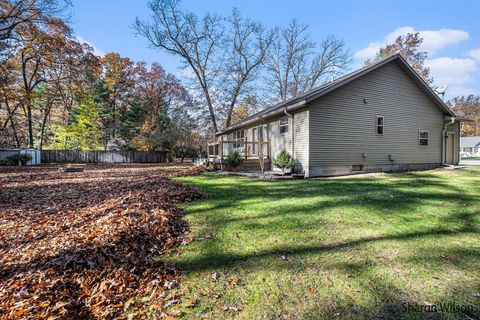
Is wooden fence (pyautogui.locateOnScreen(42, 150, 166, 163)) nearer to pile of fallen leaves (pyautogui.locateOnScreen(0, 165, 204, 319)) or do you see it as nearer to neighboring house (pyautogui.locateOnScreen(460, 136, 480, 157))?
pile of fallen leaves (pyautogui.locateOnScreen(0, 165, 204, 319))

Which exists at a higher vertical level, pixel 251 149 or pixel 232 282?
pixel 251 149

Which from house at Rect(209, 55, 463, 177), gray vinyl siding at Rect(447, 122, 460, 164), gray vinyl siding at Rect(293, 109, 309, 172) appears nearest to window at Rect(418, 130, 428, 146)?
house at Rect(209, 55, 463, 177)

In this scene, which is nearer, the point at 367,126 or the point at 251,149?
the point at 367,126

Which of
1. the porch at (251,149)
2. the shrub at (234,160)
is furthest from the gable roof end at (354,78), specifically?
the shrub at (234,160)

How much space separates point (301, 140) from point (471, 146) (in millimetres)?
→ 54839

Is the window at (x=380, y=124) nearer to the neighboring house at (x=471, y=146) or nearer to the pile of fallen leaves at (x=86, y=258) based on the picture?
the pile of fallen leaves at (x=86, y=258)

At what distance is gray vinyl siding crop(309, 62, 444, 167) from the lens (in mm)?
11125

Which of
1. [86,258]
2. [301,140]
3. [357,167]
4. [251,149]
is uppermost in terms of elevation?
[301,140]

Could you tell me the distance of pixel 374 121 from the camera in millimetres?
12195

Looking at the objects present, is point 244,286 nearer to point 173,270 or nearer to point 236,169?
point 173,270

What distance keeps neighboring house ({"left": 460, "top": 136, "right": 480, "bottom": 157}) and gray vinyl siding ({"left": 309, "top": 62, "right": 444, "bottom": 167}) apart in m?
45.8

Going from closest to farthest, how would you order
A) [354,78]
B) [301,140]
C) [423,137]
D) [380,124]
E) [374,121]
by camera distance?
[354,78] → [301,140] → [374,121] → [380,124] → [423,137]

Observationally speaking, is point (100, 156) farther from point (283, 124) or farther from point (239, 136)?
point (283, 124)

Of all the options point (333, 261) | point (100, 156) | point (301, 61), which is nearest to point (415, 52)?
point (301, 61)
